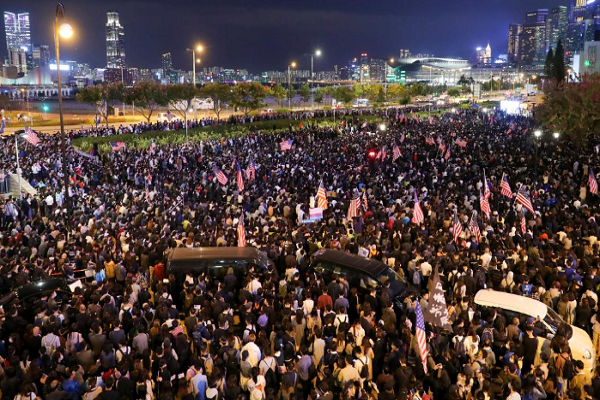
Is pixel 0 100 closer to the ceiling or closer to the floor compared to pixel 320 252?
closer to the ceiling

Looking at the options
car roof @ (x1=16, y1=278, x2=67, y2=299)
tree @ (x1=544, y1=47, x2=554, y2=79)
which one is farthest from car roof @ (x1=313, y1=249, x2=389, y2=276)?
tree @ (x1=544, y1=47, x2=554, y2=79)

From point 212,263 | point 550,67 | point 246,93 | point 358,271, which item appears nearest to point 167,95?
point 246,93

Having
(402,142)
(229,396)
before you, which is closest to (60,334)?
(229,396)

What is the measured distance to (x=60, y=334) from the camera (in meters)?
9.37

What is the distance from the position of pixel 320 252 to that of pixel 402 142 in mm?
24301

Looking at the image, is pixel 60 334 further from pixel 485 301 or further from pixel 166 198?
pixel 166 198

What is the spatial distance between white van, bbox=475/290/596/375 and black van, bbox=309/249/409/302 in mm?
1748

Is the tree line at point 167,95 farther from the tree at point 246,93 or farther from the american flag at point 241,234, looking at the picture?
the american flag at point 241,234

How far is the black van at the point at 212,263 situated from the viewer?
12211 millimetres

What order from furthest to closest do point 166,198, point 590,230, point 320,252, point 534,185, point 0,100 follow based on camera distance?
point 0,100 < point 534,185 < point 166,198 < point 590,230 < point 320,252

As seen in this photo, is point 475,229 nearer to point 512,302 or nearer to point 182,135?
point 512,302

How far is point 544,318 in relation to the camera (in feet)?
32.3

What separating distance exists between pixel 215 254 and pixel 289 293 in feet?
6.84

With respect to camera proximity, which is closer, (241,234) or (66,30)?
(241,234)
